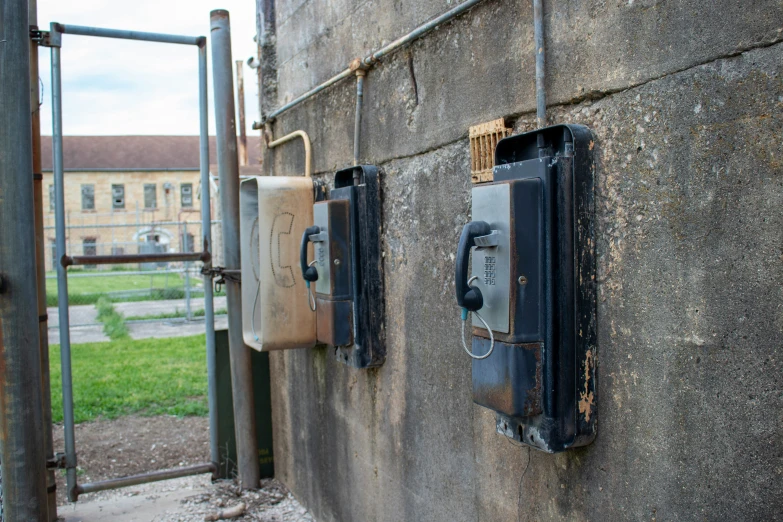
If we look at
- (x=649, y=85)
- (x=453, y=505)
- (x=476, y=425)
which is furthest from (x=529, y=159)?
(x=453, y=505)

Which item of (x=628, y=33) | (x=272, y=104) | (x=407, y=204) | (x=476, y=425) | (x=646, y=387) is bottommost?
(x=476, y=425)

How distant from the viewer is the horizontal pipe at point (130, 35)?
13.5ft

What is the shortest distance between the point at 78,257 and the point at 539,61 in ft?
9.99

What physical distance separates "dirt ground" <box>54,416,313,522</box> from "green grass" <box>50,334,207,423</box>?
0.41 metres

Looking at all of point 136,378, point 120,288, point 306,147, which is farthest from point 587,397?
point 120,288

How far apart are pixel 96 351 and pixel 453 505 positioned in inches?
317

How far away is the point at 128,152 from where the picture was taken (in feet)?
120

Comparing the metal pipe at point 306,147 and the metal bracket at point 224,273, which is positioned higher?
the metal pipe at point 306,147

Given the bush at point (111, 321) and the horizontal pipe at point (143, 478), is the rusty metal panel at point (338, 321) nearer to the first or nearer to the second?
the horizontal pipe at point (143, 478)

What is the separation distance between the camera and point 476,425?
8.32 feet

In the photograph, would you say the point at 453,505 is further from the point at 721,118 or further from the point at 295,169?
the point at 295,169

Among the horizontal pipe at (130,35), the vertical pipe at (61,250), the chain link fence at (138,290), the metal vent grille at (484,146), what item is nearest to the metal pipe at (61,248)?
the vertical pipe at (61,250)

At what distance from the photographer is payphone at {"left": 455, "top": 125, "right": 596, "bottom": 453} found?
191cm

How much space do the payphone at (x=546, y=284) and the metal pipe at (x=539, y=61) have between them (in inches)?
5.9
